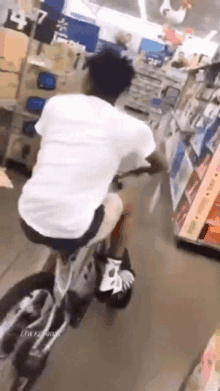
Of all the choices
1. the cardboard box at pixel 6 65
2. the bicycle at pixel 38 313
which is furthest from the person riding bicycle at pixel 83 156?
the cardboard box at pixel 6 65

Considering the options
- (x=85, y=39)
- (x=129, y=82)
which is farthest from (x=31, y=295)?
(x=85, y=39)

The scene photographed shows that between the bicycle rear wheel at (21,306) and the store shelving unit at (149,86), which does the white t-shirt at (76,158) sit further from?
the store shelving unit at (149,86)

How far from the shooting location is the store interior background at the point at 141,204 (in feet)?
4.30

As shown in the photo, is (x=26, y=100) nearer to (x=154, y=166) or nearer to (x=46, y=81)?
(x=46, y=81)

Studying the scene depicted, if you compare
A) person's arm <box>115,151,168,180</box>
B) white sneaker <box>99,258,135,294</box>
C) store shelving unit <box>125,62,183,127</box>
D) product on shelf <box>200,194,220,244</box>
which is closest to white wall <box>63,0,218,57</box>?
store shelving unit <box>125,62,183,127</box>

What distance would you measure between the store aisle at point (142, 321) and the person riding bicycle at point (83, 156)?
1.02 ft

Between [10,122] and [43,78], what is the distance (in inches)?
16.2

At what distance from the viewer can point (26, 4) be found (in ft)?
5.05

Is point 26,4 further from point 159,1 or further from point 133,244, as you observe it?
point 133,244

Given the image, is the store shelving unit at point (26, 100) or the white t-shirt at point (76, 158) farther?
the store shelving unit at point (26, 100)

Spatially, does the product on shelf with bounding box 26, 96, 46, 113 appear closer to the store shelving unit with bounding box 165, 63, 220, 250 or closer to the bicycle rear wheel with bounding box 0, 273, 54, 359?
the store shelving unit with bounding box 165, 63, 220, 250

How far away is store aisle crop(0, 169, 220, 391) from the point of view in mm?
1275

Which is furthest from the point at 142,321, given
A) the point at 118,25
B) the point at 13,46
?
the point at 13,46

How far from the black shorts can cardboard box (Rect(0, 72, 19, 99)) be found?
1345mm
